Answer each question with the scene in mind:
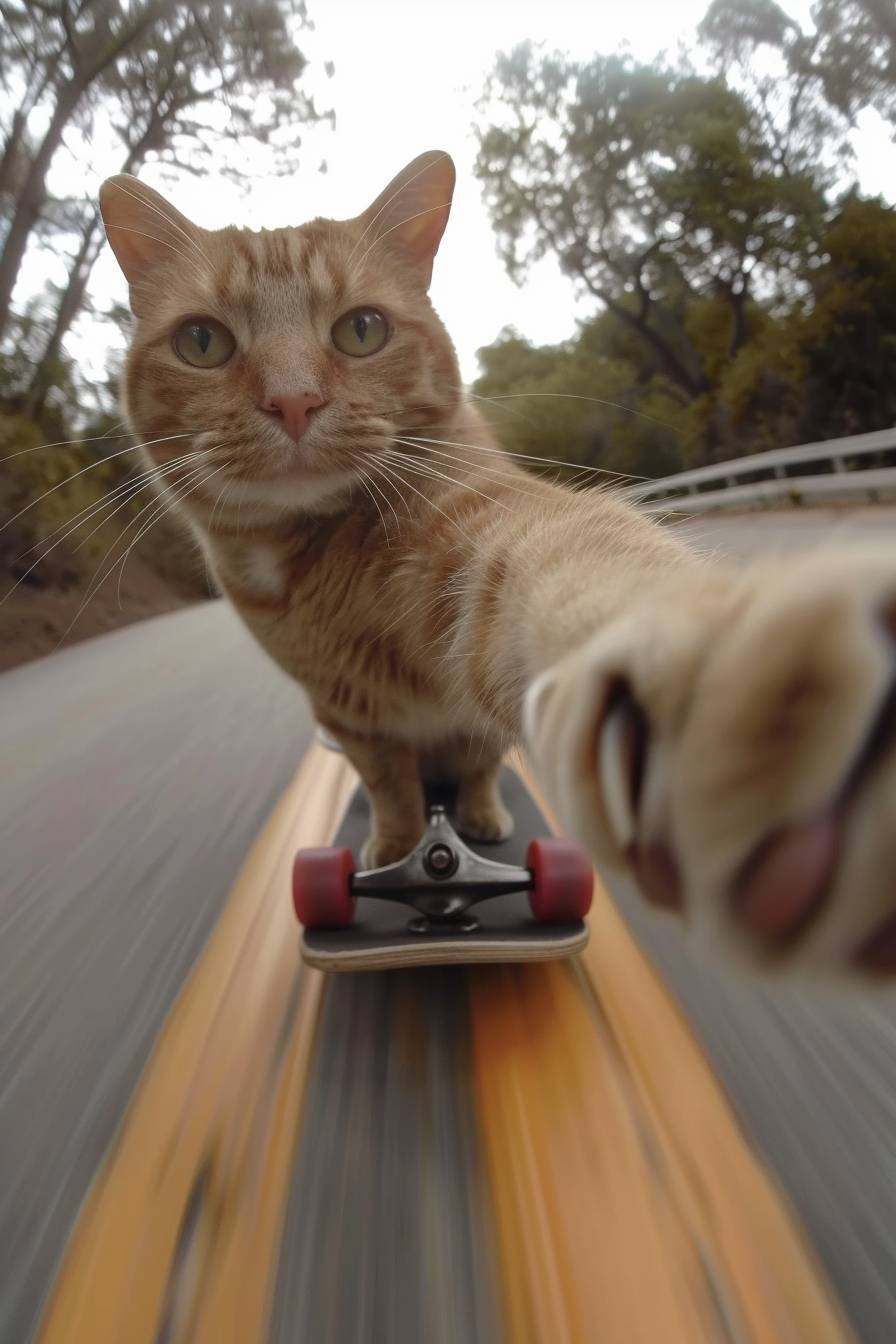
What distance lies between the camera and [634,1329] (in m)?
0.35

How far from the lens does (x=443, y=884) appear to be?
640 millimetres

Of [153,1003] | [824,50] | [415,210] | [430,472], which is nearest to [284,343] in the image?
[430,472]

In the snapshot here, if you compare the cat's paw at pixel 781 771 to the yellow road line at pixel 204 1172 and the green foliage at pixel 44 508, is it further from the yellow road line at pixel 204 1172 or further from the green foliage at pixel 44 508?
the green foliage at pixel 44 508

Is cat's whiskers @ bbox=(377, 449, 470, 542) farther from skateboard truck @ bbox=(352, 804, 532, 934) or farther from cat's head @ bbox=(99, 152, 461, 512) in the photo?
skateboard truck @ bbox=(352, 804, 532, 934)

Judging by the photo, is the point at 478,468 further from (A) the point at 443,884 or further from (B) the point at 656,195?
(B) the point at 656,195

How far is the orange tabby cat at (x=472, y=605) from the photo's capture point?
0.21m

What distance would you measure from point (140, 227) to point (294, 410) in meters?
0.40

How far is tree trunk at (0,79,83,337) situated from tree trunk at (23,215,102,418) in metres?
0.13

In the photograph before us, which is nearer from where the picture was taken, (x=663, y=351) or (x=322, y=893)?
(x=322, y=893)

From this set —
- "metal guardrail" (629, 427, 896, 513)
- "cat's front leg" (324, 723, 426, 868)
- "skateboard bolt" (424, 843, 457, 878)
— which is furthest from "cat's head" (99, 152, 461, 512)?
"metal guardrail" (629, 427, 896, 513)

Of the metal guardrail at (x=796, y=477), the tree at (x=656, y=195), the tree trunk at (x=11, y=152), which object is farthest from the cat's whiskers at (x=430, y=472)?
the tree trunk at (x=11, y=152)

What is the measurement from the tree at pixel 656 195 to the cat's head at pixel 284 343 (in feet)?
4.03

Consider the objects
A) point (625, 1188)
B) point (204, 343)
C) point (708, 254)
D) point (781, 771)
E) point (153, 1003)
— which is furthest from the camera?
point (708, 254)

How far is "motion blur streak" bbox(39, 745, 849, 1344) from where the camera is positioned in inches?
14.2
